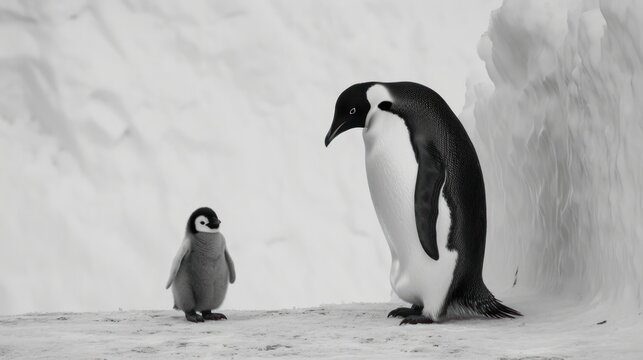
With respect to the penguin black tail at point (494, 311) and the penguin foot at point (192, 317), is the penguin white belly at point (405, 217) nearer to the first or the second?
→ the penguin black tail at point (494, 311)

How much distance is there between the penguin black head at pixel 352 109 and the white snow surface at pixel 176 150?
17.8ft

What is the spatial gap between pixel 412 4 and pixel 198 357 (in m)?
7.94

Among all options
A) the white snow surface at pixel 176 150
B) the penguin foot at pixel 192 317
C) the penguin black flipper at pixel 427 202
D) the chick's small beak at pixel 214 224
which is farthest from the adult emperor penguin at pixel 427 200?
the white snow surface at pixel 176 150

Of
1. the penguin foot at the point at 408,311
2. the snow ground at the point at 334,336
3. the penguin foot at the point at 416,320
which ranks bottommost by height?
the snow ground at the point at 334,336

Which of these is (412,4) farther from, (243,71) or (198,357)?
(198,357)

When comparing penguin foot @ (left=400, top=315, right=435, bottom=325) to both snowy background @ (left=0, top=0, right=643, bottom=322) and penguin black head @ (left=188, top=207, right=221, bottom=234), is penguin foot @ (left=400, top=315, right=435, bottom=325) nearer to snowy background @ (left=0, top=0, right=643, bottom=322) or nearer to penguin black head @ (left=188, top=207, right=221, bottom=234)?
penguin black head @ (left=188, top=207, right=221, bottom=234)

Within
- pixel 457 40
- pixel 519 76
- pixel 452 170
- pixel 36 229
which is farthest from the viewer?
pixel 457 40

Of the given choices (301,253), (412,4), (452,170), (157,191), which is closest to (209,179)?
(157,191)

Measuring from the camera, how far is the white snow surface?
7500 millimetres

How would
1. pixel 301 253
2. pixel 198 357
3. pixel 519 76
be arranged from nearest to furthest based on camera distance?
1. pixel 198 357
2. pixel 519 76
3. pixel 301 253

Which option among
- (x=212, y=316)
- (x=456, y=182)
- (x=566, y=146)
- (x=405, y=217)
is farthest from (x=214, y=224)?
(x=566, y=146)

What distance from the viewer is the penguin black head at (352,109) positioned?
91.7 inches

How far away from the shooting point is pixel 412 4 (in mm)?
9188

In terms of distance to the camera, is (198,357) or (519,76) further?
(519,76)
